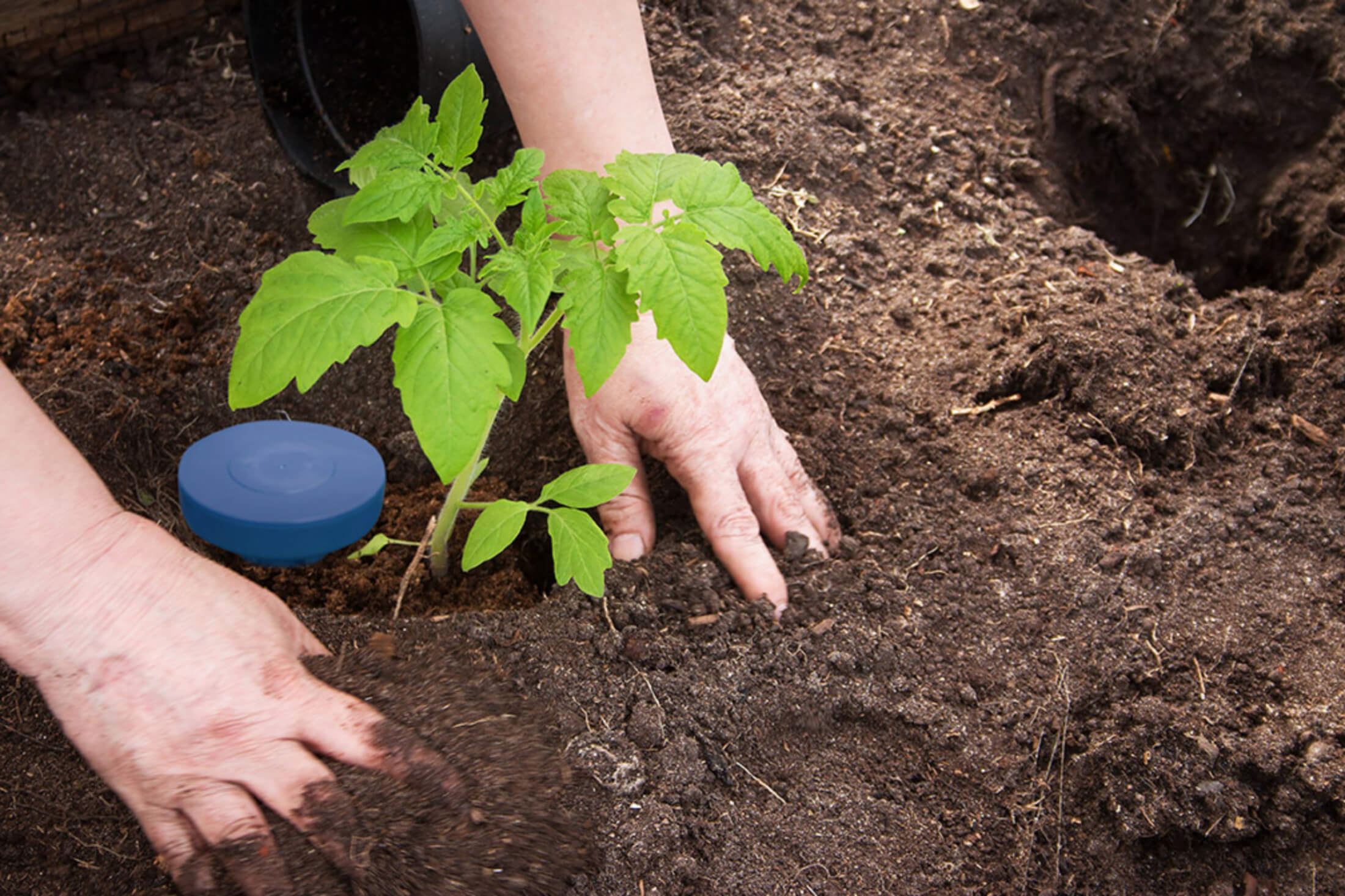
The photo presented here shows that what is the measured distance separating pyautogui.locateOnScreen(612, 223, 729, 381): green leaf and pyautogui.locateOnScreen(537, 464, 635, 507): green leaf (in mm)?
361

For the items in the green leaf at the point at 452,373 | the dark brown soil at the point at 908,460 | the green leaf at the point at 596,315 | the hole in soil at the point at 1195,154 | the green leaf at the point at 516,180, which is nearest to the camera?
the green leaf at the point at 452,373

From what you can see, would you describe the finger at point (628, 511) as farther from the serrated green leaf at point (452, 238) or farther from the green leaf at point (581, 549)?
the serrated green leaf at point (452, 238)

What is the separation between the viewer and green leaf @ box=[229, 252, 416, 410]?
1317 mm

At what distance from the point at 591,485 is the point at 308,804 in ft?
2.05

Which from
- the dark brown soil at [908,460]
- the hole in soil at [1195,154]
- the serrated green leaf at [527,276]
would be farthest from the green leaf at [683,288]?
the hole in soil at [1195,154]

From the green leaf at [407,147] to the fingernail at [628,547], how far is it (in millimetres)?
802

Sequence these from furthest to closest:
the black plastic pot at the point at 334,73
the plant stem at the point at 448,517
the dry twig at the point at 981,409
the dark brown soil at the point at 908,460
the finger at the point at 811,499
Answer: the black plastic pot at the point at 334,73
the dry twig at the point at 981,409
the finger at the point at 811,499
the plant stem at the point at 448,517
the dark brown soil at the point at 908,460

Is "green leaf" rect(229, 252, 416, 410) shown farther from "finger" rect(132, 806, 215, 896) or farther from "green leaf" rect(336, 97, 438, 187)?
"finger" rect(132, 806, 215, 896)

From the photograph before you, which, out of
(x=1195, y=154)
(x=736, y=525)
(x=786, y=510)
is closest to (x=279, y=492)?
(x=736, y=525)

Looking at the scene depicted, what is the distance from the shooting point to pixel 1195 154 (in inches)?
119

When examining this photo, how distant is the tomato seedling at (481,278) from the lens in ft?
4.34

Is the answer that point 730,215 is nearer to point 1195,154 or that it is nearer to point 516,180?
point 516,180

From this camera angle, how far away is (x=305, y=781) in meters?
1.42

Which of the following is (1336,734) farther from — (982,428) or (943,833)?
(982,428)
